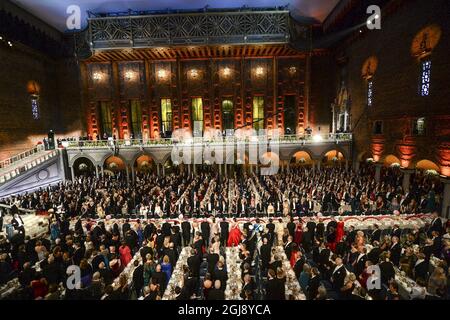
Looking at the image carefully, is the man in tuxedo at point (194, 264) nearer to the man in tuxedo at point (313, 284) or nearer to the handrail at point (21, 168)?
the man in tuxedo at point (313, 284)

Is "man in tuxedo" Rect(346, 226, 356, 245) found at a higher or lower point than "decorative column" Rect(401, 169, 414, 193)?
lower

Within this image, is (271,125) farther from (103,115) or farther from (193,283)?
(193,283)

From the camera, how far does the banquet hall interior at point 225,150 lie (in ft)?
26.9

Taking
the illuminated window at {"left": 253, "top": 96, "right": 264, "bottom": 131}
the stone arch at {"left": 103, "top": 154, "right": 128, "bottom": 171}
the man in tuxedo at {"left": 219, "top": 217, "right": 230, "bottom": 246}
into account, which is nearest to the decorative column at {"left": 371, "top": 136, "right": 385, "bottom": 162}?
the illuminated window at {"left": 253, "top": 96, "right": 264, "bottom": 131}

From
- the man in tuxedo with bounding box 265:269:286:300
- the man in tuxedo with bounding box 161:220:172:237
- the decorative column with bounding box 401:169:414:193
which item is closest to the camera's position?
the man in tuxedo with bounding box 265:269:286:300

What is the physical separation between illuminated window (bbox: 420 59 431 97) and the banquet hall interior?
0.12 m

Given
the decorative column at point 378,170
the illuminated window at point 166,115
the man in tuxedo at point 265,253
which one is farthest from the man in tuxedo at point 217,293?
the illuminated window at point 166,115

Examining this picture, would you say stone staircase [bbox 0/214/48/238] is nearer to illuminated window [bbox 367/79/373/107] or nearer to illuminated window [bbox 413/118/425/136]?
illuminated window [bbox 413/118/425/136]

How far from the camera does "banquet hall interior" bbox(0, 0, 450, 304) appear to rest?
8195mm

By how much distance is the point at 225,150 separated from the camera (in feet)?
78.9

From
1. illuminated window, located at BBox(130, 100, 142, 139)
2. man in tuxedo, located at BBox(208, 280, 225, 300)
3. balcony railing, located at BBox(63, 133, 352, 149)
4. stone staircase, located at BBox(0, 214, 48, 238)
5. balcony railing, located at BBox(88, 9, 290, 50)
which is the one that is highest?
balcony railing, located at BBox(88, 9, 290, 50)

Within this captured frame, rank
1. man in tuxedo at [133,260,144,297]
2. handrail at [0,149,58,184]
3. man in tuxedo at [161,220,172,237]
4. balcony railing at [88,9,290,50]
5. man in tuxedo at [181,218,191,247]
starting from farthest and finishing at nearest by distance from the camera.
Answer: balcony railing at [88,9,290,50], handrail at [0,149,58,184], man in tuxedo at [181,218,191,247], man in tuxedo at [161,220,172,237], man in tuxedo at [133,260,144,297]

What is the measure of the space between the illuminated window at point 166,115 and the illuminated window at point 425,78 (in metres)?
22.5
